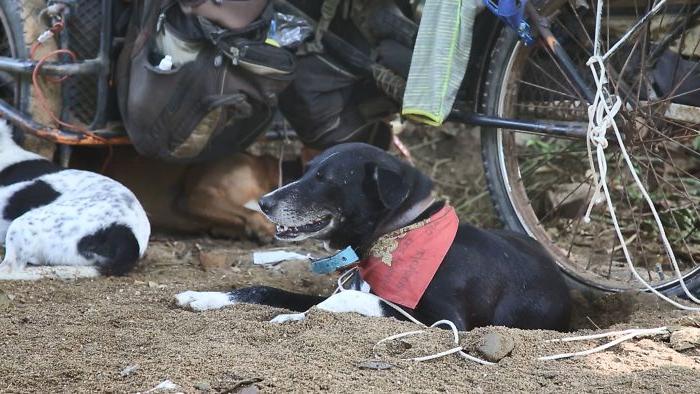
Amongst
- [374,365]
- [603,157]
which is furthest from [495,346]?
[603,157]

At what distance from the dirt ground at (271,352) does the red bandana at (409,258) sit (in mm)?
192

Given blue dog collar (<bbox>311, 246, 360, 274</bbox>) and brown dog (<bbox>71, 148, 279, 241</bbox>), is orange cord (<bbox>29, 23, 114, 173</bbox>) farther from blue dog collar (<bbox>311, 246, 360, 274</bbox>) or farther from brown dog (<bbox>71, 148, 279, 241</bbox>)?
blue dog collar (<bbox>311, 246, 360, 274</bbox>)

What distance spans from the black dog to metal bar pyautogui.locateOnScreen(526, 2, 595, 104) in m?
0.71

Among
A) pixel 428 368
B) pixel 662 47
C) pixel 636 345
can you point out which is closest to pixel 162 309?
pixel 428 368

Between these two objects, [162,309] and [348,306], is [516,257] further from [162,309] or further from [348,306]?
[162,309]

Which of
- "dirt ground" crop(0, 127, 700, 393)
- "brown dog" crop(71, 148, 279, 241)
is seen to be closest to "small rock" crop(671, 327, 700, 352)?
"dirt ground" crop(0, 127, 700, 393)

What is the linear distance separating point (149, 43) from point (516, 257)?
204cm

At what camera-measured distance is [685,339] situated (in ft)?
11.0

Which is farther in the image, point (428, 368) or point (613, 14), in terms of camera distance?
point (613, 14)

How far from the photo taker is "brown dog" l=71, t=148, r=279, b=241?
570 centimetres

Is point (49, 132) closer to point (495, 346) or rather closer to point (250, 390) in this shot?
point (250, 390)

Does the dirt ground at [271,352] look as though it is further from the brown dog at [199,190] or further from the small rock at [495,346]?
the brown dog at [199,190]

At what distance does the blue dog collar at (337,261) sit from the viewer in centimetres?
377

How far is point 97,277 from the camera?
4582 millimetres
